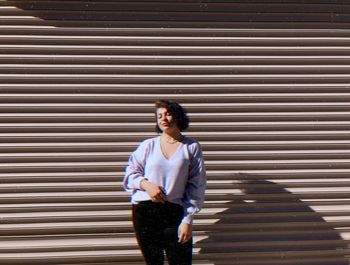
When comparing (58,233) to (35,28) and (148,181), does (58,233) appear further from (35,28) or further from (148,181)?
(35,28)

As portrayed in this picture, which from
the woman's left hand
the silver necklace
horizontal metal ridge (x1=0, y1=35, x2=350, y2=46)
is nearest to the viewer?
the woman's left hand

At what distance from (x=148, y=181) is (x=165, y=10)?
1.79 m

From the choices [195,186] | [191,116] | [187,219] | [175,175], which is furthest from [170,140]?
[191,116]

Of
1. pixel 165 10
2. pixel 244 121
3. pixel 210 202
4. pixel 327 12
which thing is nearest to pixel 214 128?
pixel 244 121

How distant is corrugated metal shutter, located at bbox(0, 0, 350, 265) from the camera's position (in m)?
5.66

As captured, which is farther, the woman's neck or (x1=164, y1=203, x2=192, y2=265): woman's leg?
the woman's neck

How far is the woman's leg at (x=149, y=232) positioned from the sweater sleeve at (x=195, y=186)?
25 centimetres

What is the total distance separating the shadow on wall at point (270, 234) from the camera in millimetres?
5746

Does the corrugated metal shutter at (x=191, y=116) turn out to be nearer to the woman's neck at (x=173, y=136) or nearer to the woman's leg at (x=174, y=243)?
the woman's neck at (x=173, y=136)

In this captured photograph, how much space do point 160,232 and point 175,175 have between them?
1.44 feet

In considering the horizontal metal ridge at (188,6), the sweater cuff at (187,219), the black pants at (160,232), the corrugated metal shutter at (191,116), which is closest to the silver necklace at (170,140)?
the black pants at (160,232)

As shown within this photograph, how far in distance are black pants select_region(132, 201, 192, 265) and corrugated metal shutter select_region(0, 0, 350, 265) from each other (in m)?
0.84

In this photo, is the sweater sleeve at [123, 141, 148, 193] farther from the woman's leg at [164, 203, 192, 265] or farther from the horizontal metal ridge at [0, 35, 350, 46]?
the horizontal metal ridge at [0, 35, 350, 46]

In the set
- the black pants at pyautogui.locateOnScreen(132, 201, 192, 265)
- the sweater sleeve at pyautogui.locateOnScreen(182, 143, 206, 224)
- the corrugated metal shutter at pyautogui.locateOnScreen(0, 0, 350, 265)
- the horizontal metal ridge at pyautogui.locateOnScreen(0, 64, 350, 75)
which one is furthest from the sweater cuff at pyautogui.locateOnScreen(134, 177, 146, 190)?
the horizontal metal ridge at pyautogui.locateOnScreen(0, 64, 350, 75)
